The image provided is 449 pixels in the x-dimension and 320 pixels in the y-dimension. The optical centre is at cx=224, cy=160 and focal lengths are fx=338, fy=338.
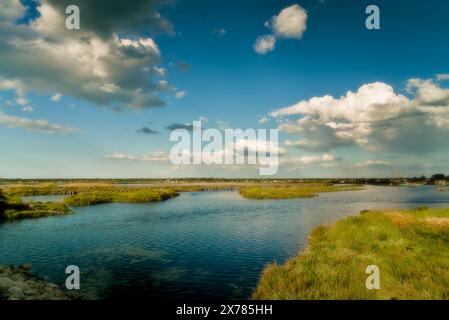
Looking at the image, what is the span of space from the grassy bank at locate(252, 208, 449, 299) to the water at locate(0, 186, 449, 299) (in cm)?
355

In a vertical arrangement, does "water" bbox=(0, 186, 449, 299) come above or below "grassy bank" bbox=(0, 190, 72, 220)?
below

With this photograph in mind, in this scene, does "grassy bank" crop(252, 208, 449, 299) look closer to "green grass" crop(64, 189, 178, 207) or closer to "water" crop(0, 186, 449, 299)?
"water" crop(0, 186, 449, 299)

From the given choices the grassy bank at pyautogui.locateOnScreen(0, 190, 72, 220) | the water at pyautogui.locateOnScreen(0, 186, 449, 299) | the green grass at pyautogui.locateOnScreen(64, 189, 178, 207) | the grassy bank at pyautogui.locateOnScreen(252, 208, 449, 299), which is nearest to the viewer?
the grassy bank at pyautogui.locateOnScreen(252, 208, 449, 299)

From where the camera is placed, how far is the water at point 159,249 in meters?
25.9

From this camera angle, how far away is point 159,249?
124 ft

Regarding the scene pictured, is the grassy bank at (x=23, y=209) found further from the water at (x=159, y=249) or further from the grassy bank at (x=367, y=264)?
the grassy bank at (x=367, y=264)

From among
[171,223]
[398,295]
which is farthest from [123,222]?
[398,295]

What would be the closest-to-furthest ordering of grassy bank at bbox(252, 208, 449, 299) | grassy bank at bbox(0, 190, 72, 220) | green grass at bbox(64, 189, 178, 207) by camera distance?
grassy bank at bbox(252, 208, 449, 299) → grassy bank at bbox(0, 190, 72, 220) → green grass at bbox(64, 189, 178, 207)

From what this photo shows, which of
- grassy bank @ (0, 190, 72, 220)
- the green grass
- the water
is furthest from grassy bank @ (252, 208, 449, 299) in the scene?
the green grass

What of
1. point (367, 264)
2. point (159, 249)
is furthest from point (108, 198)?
point (367, 264)

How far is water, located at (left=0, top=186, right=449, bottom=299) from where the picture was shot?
2589 cm

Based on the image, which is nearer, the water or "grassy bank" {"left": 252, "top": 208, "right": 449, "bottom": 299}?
"grassy bank" {"left": 252, "top": 208, "right": 449, "bottom": 299}

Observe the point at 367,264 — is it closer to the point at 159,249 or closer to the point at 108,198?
the point at 159,249
